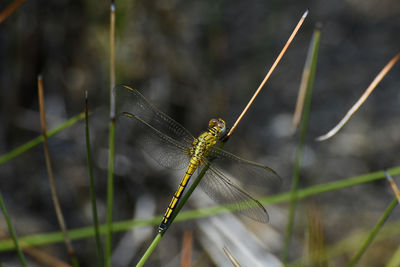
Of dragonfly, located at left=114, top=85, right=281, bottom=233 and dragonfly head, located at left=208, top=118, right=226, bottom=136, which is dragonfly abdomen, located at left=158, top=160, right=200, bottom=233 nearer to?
dragonfly, located at left=114, top=85, right=281, bottom=233

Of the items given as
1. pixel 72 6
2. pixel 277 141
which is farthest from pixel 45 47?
pixel 277 141

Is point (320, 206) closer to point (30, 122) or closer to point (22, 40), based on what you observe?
point (30, 122)

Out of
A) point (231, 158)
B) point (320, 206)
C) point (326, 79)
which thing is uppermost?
point (326, 79)

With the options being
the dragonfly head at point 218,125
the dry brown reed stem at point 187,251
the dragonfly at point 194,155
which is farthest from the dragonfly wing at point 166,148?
the dry brown reed stem at point 187,251

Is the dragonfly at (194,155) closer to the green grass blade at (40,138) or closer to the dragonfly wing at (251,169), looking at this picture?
the dragonfly wing at (251,169)

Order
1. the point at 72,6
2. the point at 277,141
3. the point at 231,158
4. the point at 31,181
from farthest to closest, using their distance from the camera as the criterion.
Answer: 1. the point at 277,141
2. the point at 72,6
3. the point at 31,181
4. the point at 231,158

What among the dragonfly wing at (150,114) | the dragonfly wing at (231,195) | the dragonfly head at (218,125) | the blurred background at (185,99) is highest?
the blurred background at (185,99)

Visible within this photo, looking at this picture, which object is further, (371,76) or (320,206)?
(371,76)

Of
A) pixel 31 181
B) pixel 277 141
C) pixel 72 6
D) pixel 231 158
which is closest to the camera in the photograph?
pixel 231 158

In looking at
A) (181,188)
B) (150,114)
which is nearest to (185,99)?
(150,114)
